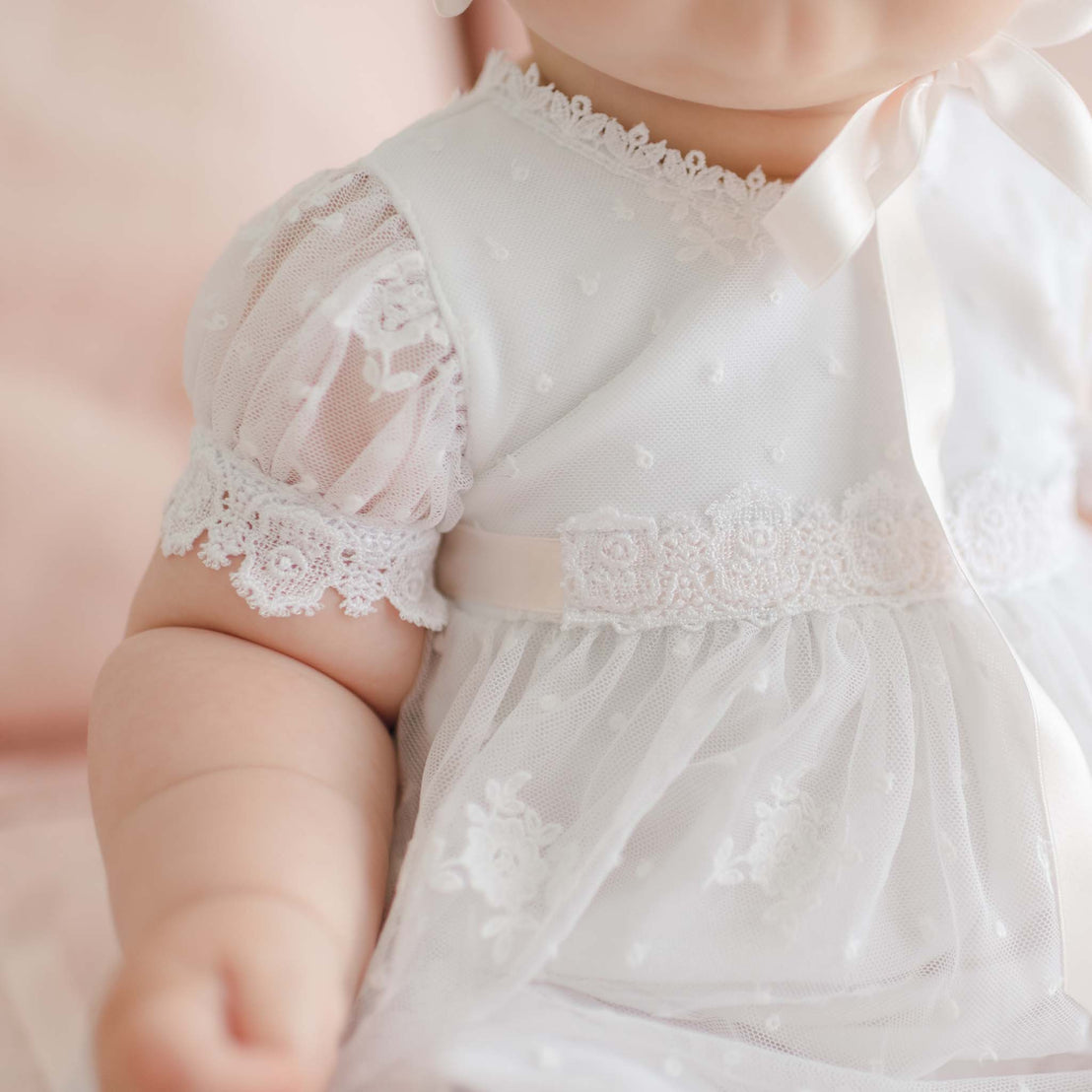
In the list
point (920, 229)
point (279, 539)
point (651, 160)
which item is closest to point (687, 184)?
point (651, 160)

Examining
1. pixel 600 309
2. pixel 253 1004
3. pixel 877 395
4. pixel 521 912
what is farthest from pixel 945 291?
pixel 253 1004

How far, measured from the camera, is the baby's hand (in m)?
0.47

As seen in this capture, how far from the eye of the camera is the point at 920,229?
0.71 metres

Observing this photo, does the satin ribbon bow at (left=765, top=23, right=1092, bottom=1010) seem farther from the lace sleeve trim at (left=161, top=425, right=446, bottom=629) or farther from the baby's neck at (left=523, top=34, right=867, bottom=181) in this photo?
the lace sleeve trim at (left=161, top=425, right=446, bottom=629)

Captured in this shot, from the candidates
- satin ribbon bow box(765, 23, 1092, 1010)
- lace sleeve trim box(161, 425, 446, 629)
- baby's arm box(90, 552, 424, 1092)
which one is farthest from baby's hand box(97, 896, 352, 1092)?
satin ribbon bow box(765, 23, 1092, 1010)

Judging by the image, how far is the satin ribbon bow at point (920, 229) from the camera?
24.8 inches

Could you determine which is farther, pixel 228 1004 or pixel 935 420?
pixel 935 420

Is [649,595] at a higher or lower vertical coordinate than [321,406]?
lower

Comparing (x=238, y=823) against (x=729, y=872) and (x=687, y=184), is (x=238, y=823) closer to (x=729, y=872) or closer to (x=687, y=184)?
(x=729, y=872)

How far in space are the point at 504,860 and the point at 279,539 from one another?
191 millimetres

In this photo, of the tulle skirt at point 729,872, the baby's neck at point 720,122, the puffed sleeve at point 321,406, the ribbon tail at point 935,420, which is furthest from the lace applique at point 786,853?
the baby's neck at point 720,122

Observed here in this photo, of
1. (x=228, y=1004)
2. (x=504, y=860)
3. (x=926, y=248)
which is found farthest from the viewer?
(x=926, y=248)

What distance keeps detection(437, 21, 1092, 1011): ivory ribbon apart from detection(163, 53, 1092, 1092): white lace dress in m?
0.01

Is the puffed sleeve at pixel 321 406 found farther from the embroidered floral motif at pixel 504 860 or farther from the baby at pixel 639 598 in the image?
the embroidered floral motif at pixel 504 860
